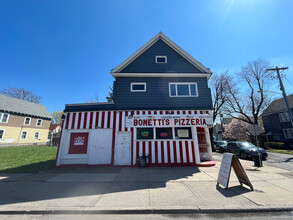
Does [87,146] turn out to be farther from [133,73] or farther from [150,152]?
[133,73]

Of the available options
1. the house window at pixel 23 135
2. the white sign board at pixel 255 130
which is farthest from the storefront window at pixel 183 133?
the house window at pixel 23 135

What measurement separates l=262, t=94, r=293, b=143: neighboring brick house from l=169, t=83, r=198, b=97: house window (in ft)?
92.2

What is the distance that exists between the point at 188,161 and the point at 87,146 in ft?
25.8

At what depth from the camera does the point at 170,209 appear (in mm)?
3594

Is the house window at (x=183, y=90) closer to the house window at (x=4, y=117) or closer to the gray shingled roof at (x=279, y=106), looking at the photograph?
the gray shingled roof at (x=279, y=106)

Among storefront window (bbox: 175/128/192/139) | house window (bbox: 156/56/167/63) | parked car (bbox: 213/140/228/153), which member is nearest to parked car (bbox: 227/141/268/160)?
parked car (bbox: 213/140/228/153)

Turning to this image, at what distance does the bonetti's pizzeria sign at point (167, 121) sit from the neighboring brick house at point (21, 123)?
28.5 metres

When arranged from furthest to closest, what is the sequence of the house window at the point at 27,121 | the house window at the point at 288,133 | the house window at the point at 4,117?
1. the house window at the point at 27,121
2. the house window at the point at 288,133
3. the house window at the point at 4,117

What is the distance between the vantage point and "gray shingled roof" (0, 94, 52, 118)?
2391 cm

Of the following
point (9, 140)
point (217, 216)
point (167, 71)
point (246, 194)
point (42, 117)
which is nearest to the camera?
point (217, 216)

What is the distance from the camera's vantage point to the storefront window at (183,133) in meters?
9.49

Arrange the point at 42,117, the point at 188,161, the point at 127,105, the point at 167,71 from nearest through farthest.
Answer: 1. the point at 188,161
2. the point at 127,105
3. the point at 167,71
4. the point at 42,117

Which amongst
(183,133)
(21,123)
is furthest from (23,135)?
(183,133)

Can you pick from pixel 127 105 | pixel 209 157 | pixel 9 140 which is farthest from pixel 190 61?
pixel 9 140
